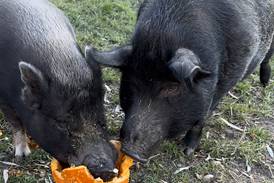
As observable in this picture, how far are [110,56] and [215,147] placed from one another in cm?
164

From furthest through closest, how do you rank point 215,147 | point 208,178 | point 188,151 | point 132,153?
point 215,147 < point 188,151 < point 208,178 < point 132,153

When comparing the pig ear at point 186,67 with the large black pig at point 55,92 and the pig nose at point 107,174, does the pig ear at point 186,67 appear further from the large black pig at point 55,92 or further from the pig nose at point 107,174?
the pig nose at point 107,174

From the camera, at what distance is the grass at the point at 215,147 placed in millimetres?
4910

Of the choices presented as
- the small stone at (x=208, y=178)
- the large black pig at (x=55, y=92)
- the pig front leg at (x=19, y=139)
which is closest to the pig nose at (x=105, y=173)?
the large black pig at (x=55, y=92)

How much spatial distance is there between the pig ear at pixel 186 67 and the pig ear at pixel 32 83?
954 millimetres

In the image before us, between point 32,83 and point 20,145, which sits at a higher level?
point 32,83

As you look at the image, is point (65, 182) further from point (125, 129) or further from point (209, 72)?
point (209, 72)

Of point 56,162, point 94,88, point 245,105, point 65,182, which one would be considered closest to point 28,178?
point 56,162

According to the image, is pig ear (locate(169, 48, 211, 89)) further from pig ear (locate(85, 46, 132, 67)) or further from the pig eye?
pig ear (locate(85, 46, 132, 67))

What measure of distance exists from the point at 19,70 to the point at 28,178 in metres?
0.99

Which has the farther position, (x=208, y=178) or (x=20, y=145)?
(x=208, y=178)

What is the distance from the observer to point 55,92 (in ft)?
13.3

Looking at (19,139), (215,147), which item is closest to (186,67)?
(215,147)

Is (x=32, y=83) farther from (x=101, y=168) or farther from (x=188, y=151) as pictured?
(x=188, y=151)
